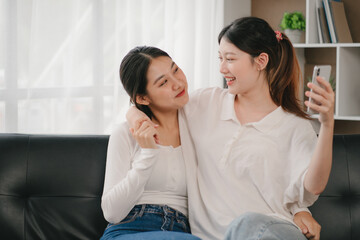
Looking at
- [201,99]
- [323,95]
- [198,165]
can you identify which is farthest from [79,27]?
[323,95]

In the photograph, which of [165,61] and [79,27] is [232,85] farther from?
[79,27]

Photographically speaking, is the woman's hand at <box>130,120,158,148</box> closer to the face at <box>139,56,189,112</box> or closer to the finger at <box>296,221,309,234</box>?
the face at <box>139,56,189,112</box>

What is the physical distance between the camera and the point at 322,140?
4.76 feet

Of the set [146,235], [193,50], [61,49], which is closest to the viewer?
[146,235]

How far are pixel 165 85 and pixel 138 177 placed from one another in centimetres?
36

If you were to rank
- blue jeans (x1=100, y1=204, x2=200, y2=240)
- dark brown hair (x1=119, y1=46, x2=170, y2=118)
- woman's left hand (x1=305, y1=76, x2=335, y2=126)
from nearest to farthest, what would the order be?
woman's left hand (x1=305, y1=76, x2=335, y2=126), blue jeans (x1=100, y1=204, x2=200, y2=240), dark brown hair (x1=119, y1=46, x2=170, y2=118)

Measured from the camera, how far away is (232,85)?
5.62 feet

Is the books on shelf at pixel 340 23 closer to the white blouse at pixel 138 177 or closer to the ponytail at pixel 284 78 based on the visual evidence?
the ponytail at pixel 284 78

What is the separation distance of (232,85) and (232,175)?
316mm

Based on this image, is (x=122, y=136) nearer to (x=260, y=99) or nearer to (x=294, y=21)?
(x=260, y=99)

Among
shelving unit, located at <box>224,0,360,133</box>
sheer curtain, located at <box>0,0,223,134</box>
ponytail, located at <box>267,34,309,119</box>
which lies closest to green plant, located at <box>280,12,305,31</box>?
shelving unit, located at <box>224,0,360,133</box>

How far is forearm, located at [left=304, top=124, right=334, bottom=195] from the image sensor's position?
1443 millimetres

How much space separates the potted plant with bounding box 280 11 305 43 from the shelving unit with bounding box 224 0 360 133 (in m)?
0.09

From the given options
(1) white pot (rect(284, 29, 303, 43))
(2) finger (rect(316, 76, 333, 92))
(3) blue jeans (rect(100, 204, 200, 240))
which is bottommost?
→ (3) blue jeans (rect(100, 204, 200, 240))
